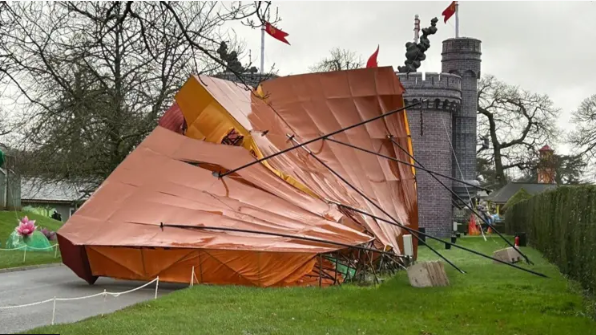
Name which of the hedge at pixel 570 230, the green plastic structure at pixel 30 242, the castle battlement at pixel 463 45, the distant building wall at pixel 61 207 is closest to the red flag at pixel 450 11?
the castle battlement at pixel 463 45

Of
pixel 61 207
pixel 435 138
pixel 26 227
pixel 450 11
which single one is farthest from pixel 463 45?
pixel 61 207

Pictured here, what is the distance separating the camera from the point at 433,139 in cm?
4162

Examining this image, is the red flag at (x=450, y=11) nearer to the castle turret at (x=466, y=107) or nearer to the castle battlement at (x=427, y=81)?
the castle turret at (x=466, y=107)

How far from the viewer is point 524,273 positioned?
15094 millimetres

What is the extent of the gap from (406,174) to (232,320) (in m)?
10.7

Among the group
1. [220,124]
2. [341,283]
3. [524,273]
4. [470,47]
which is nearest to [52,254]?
[220,124]

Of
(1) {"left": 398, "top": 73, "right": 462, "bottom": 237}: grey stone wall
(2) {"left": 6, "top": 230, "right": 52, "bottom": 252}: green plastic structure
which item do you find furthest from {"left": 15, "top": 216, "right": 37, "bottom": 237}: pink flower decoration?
(1) {"left": 398, "top": 73, "right": 462, "bottom": 237}: grey stone wall

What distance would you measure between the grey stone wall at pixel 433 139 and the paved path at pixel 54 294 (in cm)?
2636

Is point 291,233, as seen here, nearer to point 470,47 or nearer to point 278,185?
point 278,185

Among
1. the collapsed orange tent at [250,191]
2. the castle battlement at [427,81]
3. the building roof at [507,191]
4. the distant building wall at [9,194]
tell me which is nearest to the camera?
the collapsed orange tent at [250,191]

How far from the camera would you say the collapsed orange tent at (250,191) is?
524 inches

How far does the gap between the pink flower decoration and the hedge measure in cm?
1464

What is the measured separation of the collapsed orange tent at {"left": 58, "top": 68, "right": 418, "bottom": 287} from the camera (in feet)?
43.7

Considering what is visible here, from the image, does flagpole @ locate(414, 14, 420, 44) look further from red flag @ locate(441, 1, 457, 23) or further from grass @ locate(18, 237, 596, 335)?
grass @ locate(18, 237, 596, 335)
